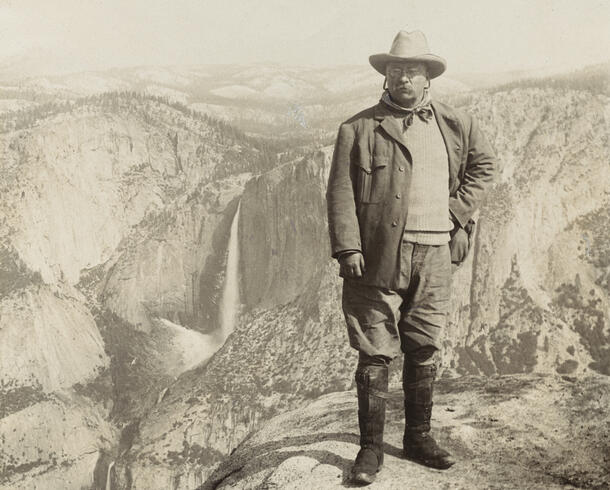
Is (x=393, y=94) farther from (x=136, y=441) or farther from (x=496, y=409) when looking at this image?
(x=136, y=441)

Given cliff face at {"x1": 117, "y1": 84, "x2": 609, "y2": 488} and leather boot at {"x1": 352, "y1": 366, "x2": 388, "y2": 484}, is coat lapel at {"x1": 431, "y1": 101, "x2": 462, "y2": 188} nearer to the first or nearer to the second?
leather boot at {"x1": 352, "y1": 366, "x2": 388, "y2": 484}

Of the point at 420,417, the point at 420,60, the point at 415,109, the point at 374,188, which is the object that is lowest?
the point at 420,417

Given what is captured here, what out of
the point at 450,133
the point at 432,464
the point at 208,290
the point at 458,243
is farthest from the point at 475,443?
the point at 208,290

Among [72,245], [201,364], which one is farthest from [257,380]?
[72,245]

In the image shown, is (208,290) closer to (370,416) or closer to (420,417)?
(420,417)

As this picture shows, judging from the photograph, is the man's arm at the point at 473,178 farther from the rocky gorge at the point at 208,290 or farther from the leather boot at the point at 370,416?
the rocky gorge at the point at 208,290

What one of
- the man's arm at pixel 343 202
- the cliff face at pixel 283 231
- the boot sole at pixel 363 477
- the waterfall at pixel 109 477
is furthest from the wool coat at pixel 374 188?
the waterfall at pixel 109 477
